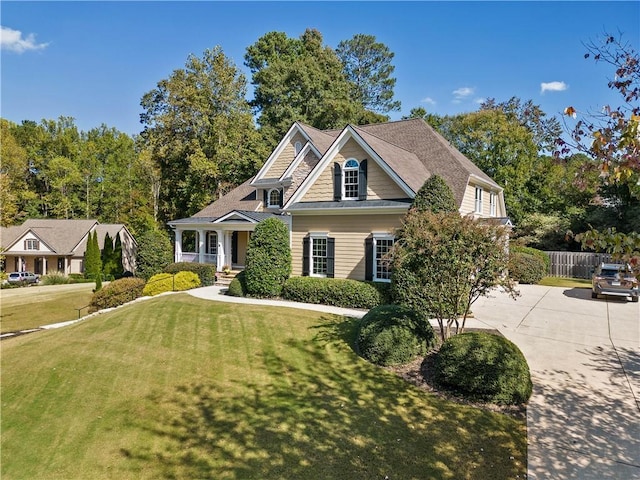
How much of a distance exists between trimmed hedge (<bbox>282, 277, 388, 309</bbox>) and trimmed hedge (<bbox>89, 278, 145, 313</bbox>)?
29.5 feet

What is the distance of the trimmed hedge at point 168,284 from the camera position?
2025 cm

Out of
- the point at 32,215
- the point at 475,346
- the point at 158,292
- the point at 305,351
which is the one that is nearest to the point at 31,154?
the point at 32,215

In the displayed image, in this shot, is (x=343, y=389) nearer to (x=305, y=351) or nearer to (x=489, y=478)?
(x=305, y=351)

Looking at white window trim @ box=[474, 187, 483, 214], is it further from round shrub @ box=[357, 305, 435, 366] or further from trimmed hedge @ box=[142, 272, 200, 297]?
trimmed hedge @ box=[142, 272, 200, 297]

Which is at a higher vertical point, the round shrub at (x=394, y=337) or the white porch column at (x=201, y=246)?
the white porch column at (x=201, y=246)

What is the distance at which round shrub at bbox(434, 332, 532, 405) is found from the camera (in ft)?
24.3

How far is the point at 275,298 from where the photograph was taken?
1683cm

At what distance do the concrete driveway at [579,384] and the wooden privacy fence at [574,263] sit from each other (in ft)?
42.2

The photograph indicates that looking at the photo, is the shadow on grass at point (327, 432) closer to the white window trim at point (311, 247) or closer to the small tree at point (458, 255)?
the small tree at point (458, 255)

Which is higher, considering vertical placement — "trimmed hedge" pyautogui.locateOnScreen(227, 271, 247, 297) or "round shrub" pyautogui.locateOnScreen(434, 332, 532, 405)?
"trimmed hedge" pyautogui.locateOnScreen(227, 271, 247, 297)

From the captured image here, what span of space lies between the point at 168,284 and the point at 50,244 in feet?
94.9

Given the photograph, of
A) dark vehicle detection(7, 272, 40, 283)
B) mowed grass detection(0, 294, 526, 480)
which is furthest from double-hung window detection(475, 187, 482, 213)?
dark vehicle detection(7, 272, 40, 283)

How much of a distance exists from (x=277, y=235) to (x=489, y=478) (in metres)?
13.1

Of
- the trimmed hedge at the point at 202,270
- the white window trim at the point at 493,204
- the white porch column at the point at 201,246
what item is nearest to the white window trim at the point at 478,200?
the white window trim at the point at 493,204
